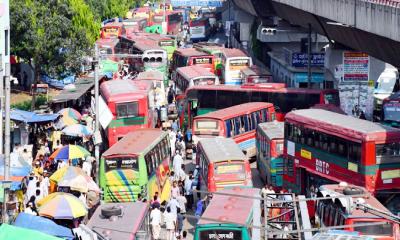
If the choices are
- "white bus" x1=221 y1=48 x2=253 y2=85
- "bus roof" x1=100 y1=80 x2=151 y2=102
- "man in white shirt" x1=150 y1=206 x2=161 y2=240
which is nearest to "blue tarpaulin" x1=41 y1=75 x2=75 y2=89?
"white bus" x1=221 y1=48 x2=253 y2=85

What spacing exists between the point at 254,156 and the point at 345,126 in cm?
1163

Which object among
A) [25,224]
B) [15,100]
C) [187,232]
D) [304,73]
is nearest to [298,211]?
[25,224]

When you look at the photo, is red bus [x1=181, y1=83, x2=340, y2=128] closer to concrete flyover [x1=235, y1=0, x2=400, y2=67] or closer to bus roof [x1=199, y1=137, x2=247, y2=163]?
concrete flyover [x1=235, y1=0, x2=400, y2=67]

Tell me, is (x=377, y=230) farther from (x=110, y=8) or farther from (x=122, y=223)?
(x=110, y=8)

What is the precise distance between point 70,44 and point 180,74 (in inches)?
232

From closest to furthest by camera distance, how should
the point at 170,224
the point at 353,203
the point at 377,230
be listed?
1. the point at 353,203
2. the point at 377,230
3. the point at 170,224

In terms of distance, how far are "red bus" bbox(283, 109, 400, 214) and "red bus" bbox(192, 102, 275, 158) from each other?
6217mm

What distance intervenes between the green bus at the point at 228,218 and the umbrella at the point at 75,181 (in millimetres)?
4561

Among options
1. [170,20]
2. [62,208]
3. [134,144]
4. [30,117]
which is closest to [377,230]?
[62,208]

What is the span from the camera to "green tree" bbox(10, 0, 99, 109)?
49.7 metres

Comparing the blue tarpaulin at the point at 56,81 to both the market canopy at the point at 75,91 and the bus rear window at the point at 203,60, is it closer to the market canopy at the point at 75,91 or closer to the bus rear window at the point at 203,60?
the market canopy at the point at 75,91

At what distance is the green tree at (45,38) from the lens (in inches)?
1956

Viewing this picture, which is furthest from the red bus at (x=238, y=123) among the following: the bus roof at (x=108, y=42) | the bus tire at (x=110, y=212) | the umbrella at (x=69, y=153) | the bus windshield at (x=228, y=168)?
the bus roof at (x=108, y=42)

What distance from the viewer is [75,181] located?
82.4 ft
